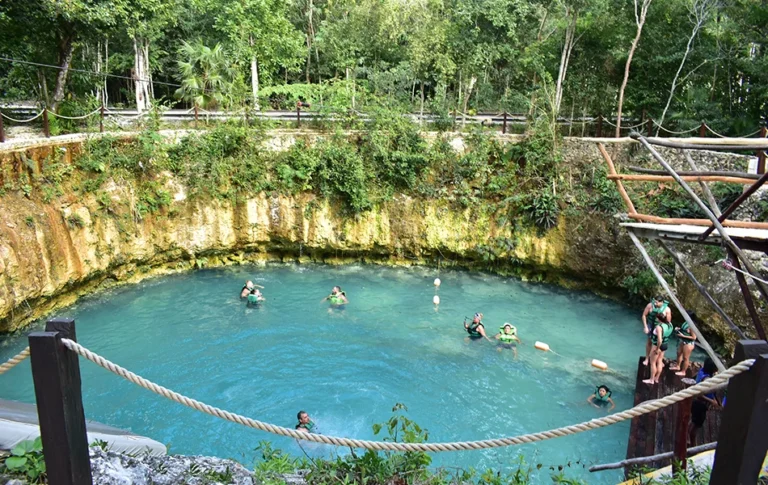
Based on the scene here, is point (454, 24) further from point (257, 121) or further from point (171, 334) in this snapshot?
point (171, 334)

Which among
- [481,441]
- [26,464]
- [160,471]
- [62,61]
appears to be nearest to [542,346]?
[481,441]

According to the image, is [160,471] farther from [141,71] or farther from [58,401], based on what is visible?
[141,71]

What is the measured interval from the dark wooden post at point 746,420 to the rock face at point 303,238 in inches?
441

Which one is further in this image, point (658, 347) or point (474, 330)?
point (474, 330)

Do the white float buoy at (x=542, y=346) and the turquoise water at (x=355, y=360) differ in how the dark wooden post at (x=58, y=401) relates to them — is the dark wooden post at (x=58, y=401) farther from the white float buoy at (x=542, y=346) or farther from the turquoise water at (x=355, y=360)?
the white float buoy at (x=542, y=346)

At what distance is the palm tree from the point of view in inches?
779

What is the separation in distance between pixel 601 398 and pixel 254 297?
8583mm

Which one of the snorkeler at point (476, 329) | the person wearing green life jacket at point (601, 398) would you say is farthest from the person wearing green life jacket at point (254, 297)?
the person wearing green life jacket at point (601, 398)

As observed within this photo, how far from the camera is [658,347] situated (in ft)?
33.7

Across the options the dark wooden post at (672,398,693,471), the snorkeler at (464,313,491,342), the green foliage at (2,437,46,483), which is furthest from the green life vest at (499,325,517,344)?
the green foliage at (2,437,46,483)

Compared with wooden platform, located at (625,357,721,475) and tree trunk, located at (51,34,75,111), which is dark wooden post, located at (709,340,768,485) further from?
tree trunk, located at (51,34,75,111)

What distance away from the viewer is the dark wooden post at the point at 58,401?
321 centimetres

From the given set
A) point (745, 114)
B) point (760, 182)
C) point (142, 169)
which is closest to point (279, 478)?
point (760, 182)

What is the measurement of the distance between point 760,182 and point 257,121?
50.8 feet
